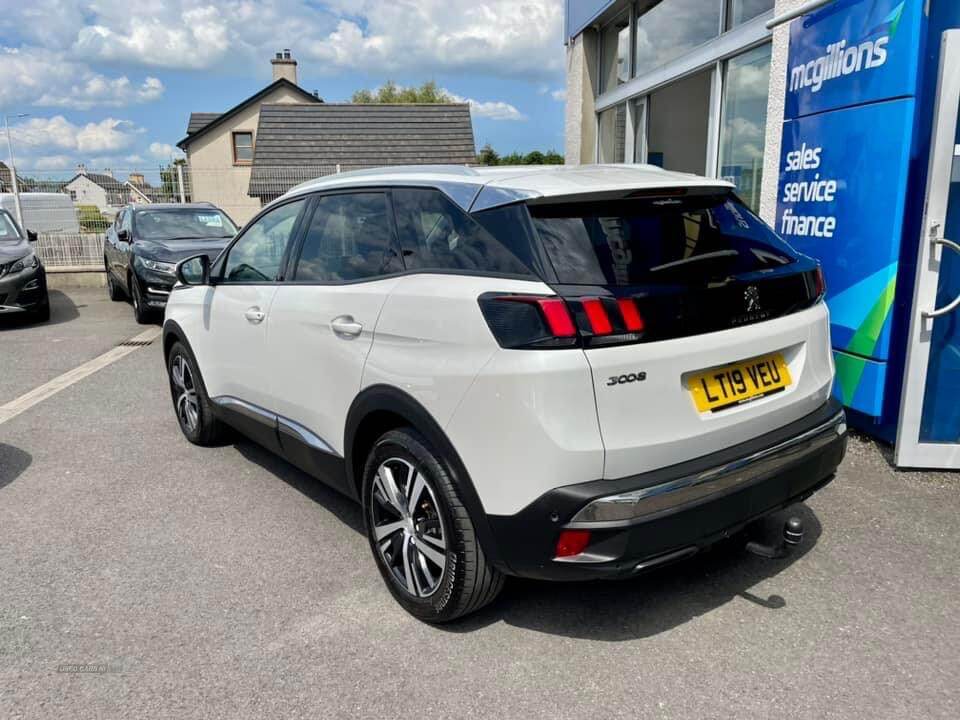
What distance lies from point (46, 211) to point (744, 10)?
52.1 feet

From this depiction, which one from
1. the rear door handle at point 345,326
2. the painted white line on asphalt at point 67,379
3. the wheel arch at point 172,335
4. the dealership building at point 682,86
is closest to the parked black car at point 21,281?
the painted white line on asphalt at point 67,379

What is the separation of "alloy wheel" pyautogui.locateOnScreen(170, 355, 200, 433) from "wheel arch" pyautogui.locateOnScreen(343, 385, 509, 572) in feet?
7.21

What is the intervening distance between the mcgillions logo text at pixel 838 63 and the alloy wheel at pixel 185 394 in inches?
175

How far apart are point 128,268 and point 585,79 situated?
7697mm

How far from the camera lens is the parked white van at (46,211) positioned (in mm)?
15573

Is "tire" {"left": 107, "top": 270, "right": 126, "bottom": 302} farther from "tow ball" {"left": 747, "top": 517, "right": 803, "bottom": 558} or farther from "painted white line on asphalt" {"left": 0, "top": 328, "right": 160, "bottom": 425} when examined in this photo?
"tow ball" {"left": 747, "top": 517, "right": 803, "bottom": 558}

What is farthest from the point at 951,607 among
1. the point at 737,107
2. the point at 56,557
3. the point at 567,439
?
the point at 737,107

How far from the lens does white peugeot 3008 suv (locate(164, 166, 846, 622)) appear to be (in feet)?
7.74

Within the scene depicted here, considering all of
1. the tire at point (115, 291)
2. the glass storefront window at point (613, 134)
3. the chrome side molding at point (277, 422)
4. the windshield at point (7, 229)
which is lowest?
the tire at point (115, 291)

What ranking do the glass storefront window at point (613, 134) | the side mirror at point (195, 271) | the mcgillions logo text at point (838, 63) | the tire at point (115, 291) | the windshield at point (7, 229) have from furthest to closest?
the tire at point (115, 291), the glass storefront window at point (613, 134), the windshield at point (7, 229), the side mirror at point (195, 271), the mcgillions logo text at point (838, 63)

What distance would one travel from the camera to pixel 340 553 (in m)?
3.59

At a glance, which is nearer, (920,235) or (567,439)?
(567,439)

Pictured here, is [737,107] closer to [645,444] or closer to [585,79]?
[585,79]

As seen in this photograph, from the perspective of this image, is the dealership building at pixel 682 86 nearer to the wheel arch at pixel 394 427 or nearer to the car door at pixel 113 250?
the wheel arch at pixel 394 427
